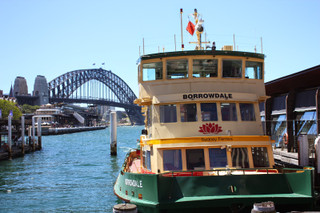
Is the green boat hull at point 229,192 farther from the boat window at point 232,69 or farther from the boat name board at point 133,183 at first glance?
the boat window at point 232,69

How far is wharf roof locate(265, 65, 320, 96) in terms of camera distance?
23.2 meters

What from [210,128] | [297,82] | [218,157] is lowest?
[218,157]

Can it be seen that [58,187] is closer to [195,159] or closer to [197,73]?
[195,159]

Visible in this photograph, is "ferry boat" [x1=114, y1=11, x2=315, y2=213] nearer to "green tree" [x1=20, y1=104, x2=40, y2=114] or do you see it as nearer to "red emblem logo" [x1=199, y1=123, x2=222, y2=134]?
"red emblem logo" [x1=199, y1=123, x2=222, y2=134]

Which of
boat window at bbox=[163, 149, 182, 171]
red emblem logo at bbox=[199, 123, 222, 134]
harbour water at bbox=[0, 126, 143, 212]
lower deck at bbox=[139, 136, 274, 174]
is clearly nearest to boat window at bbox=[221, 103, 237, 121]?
red emblem logo at bbox=[199, 123, 222, 134]

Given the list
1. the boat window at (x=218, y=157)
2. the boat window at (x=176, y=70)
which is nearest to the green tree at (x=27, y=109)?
the boat window at (x=176, y=70)

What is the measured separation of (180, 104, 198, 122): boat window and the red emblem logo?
46cm

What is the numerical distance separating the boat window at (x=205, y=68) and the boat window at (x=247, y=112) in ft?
5.36

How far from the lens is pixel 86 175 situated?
31.8 m

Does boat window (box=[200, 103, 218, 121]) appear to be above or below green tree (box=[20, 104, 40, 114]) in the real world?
below

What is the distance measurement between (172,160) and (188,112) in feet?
6.28

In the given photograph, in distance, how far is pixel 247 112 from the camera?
14.9 meters

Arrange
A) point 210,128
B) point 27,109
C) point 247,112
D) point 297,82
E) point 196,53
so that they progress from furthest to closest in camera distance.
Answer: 1. point 27,109
2. point 297,82
3. point 247,112
4. point 196,53
5. point 210,128

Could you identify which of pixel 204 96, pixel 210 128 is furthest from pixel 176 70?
pixel 210 128
